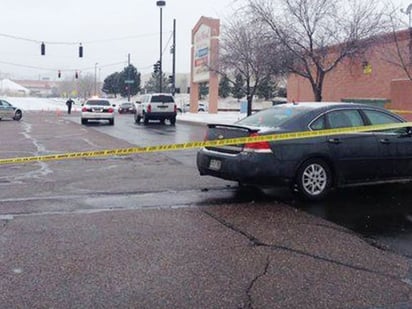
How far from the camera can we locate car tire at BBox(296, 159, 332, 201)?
8.02 meters

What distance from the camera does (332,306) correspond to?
166 inches

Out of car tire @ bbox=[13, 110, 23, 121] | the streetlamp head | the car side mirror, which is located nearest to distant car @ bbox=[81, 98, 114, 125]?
car tire @ bbox=[13, 110, 23, 121]

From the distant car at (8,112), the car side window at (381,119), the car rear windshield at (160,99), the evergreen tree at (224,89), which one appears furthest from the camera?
the evergreen tree at (224,89)

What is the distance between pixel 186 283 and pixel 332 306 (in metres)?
1.20

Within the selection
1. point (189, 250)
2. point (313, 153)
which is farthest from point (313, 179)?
point (189, 250)

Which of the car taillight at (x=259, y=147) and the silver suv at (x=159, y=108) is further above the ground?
the car taillight at (x=259, y=147)

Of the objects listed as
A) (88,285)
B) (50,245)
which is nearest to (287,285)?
(88,285)

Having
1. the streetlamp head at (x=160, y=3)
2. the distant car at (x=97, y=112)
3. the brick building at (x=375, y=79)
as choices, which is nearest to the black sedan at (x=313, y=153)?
the brick building at (x=375, y=79)

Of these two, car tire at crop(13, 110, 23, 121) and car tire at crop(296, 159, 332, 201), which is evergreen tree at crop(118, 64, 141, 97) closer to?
car tire at crop(13, 110, 23, 121)

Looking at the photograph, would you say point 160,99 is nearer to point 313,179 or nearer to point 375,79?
point 375,79

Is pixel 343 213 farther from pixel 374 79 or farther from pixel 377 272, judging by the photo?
pixel 374 79

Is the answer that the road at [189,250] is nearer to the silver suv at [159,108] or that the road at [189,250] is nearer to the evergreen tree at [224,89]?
the silver suv at [159,108]

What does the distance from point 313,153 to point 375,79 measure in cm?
2294

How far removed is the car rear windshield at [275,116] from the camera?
27.2 ft
